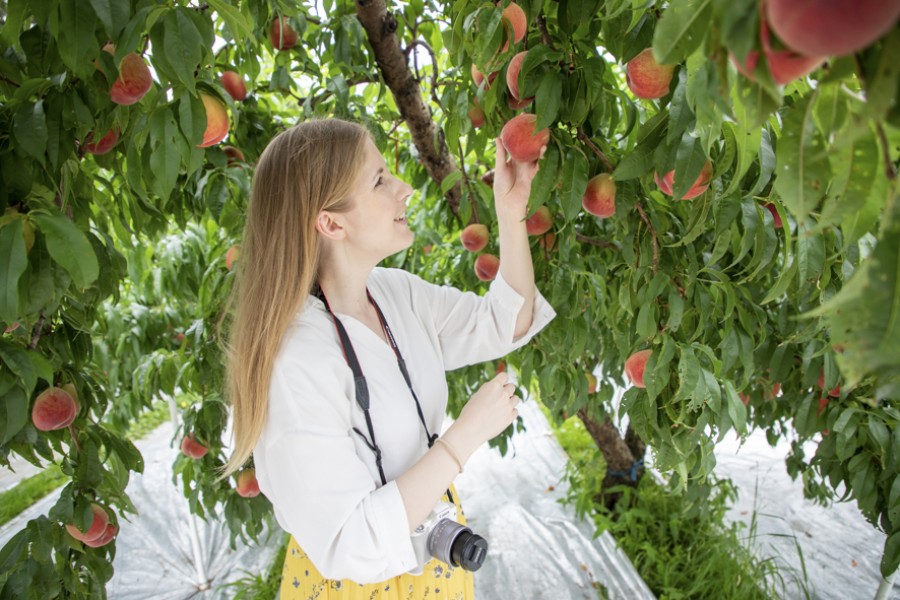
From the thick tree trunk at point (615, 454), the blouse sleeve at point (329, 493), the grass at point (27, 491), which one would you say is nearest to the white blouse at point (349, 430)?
the blouse sleeve at point (329, 493)

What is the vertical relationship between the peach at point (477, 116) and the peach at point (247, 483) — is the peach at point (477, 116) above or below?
above

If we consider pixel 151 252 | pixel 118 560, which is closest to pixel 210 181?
pixel 151 252

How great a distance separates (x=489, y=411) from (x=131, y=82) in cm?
70

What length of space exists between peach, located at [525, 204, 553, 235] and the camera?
0.51 meters

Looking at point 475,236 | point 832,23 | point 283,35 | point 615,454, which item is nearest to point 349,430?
point 475,236

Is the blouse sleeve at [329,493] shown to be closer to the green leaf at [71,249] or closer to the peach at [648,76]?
the green leaf at [71,249]

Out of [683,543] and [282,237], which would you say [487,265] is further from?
[683,543]

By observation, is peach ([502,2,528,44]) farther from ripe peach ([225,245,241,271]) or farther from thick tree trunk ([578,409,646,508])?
thick tree trunk ([578,409,646,508])

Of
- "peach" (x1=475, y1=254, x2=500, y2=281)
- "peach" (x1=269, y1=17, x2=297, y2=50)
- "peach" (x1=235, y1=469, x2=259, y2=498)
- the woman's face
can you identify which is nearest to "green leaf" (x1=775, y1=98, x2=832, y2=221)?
the woman's face

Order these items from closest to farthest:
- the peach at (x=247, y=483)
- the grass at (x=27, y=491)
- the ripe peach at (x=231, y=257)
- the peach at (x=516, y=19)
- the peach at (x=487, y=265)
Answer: the peach at (x=516, y=19), the peach at (x=487, y=265), the ripe peach at (x=231, y=257), the peach at (x=247, y=483), the grass at (x=27, y=491)

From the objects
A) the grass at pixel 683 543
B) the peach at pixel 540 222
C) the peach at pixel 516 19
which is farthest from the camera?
the grass at pixel 683 543

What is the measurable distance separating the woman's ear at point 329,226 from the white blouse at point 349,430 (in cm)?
12

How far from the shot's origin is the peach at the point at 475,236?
1.24 meters

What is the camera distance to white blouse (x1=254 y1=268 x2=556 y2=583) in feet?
2.56
